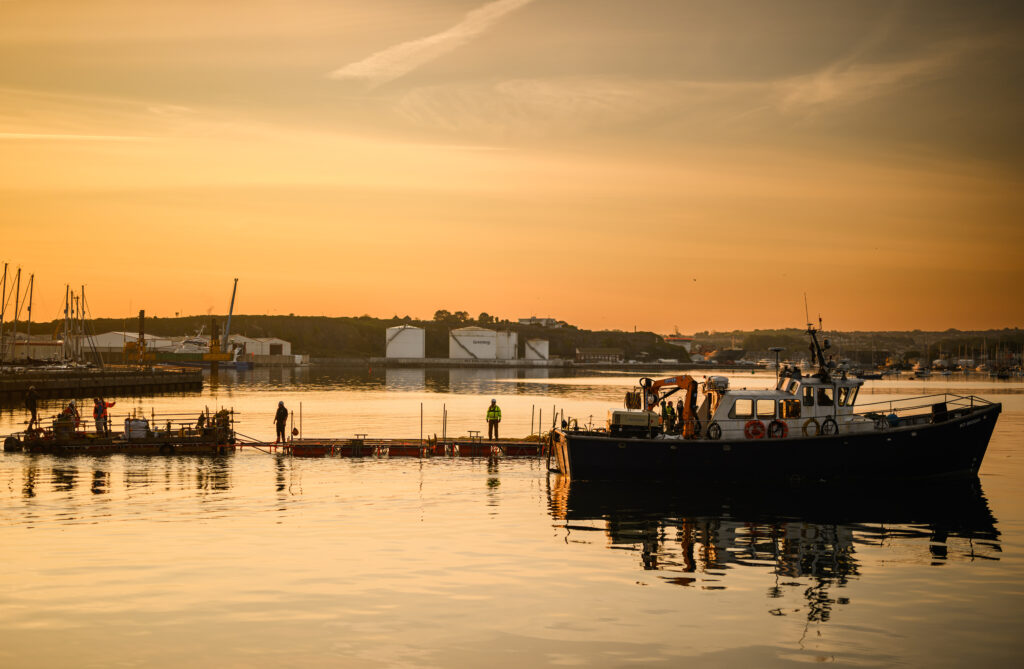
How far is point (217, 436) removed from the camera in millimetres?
44188

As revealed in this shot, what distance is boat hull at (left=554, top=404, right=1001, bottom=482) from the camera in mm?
32781

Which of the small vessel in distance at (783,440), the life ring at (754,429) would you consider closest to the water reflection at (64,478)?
the small vessel in distance at (783,440)

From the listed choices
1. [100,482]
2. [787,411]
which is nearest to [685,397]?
[787,411]

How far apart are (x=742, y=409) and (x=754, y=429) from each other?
0.91 m

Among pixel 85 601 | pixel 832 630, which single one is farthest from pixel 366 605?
pixel 832 630

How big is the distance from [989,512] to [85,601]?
27.3 metres

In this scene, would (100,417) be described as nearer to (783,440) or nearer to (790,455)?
(783,440)

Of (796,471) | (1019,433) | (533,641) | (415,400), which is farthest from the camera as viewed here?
(415,400)

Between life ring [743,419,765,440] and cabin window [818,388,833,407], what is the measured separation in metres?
2.47

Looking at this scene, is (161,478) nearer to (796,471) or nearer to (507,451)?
(507,451)

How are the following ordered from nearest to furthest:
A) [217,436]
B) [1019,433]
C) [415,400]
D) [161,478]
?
[161,478] < [217,436] < [1019,433] < [415,400]

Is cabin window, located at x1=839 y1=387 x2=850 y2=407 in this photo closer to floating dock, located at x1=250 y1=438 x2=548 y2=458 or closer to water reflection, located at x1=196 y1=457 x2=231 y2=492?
floating dock, located at x1=250 y1=438 x2=548 y2=458

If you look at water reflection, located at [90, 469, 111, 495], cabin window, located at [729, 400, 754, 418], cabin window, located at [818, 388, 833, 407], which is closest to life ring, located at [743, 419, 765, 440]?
cabin window, located at [729, 400, 754, 418]

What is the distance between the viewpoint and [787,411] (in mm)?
33750
